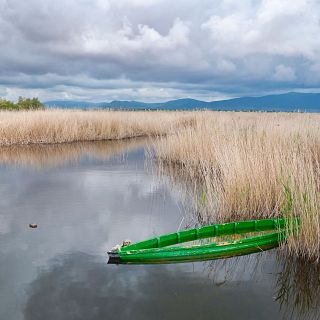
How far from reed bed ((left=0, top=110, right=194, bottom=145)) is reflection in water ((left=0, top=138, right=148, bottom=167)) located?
633mm

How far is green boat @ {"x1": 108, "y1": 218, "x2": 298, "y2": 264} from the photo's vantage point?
452cm

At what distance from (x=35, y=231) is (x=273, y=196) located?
3162mm

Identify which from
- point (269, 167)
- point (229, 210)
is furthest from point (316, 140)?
point (229, 210)

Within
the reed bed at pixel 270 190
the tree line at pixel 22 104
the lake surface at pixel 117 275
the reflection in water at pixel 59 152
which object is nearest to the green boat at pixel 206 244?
the lake surface at pixel 117 275

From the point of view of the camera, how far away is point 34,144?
642 inches

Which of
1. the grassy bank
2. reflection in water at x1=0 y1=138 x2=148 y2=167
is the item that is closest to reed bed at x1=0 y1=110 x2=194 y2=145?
the grassy bank

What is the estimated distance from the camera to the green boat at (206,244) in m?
4.52

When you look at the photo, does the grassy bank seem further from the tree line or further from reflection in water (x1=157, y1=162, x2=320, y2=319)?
the tree line

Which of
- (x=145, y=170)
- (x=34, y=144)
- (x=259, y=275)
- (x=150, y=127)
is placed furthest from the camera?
(x=150, y=127)

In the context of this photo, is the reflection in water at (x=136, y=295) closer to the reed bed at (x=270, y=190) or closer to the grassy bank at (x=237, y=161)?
the reed bed at (x=270, y=190)

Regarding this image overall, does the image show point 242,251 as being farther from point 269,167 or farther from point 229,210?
point 269,167

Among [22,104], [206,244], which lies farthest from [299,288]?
[22,104]

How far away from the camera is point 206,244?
4.65m

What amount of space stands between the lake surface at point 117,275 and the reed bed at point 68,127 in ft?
29.6
